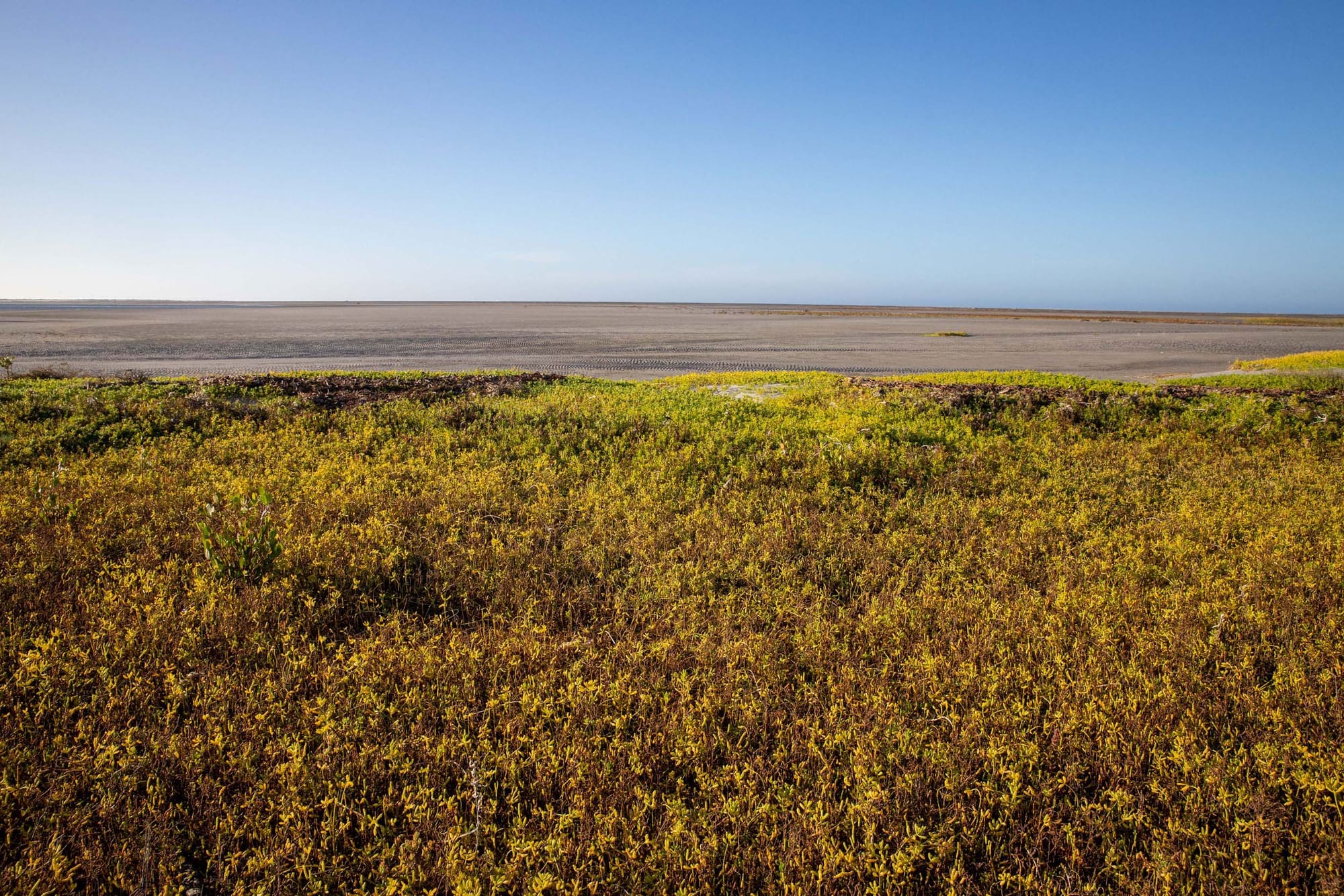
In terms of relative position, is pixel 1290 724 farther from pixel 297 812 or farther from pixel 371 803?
pixel 297 812

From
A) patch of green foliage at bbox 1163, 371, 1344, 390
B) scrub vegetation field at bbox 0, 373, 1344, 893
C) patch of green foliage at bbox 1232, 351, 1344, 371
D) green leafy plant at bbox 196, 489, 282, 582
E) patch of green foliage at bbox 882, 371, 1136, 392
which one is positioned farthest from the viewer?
patch of green foliage at bbox 1232, 351, 1344, 371

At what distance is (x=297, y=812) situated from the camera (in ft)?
9.35

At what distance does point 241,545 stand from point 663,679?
12.0 feet

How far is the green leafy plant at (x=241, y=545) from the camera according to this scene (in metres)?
5.01

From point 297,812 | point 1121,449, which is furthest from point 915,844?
point 1121,449

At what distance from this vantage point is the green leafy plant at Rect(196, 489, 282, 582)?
5.01 meters

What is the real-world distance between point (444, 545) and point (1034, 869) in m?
4.71

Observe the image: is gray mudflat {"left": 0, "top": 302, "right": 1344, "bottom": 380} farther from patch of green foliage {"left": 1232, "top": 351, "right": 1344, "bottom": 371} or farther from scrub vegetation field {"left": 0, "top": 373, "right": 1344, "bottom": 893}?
scrub vegetation field {"left": 0, "top": 373, "right": 1344, "bottom": 893}

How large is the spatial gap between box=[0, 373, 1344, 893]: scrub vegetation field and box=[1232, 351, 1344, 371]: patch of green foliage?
16.6 meters

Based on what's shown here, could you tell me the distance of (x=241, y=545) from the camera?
5133 mm

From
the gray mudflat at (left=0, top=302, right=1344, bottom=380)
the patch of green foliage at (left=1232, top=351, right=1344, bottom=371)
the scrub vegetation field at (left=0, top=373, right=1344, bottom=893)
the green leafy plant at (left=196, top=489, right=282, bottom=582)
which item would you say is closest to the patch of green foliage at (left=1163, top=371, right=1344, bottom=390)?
the patch of green foliage at (left=1232, top=351, right=1344, bottom=371)

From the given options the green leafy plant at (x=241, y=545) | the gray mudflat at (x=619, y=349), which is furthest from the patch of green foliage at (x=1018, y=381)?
the green leafy plant at (x=241, y=545)

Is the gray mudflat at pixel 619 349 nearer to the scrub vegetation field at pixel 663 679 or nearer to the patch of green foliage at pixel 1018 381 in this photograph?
the patch of green foliage at pixel 1018 381

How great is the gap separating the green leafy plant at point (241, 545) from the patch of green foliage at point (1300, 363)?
25.7m
